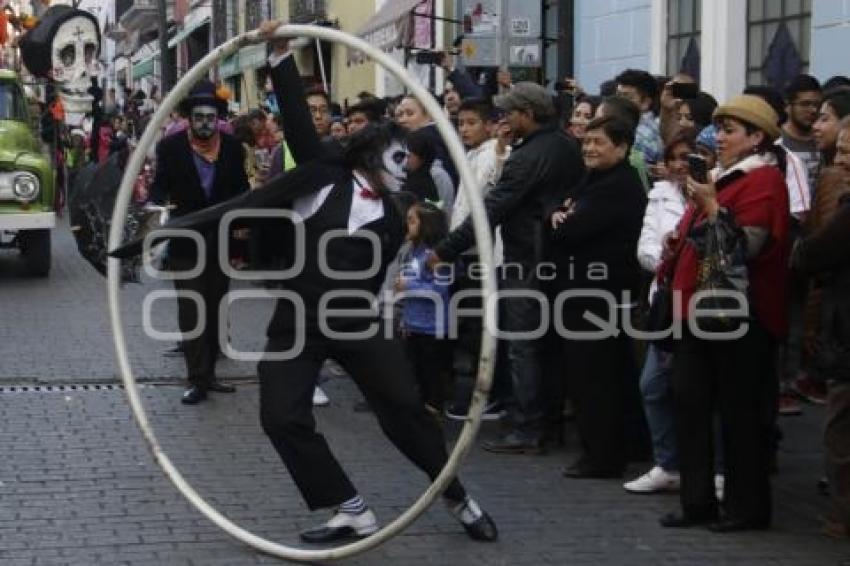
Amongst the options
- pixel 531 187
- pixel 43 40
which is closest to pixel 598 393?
pixel 531 187

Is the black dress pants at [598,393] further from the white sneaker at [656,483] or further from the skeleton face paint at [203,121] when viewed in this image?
the skeleton face paint at [203,121]

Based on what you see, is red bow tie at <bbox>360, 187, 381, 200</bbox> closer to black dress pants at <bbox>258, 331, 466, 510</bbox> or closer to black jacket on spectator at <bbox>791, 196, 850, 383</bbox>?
black dress pants at <bbox>258, 331, 466, 510</bbox>

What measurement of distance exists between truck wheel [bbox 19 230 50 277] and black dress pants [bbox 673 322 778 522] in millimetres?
11381

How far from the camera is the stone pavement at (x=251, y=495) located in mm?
6203

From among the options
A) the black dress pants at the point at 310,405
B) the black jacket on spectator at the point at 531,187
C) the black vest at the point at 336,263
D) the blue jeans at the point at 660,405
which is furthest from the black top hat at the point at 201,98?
the blue jeans at the point at 660,405

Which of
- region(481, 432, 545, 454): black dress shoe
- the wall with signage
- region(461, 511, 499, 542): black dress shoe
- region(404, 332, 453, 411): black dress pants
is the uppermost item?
the wall with signage

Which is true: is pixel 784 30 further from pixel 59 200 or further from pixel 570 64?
pixel 59 200

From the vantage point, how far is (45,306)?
46.9 ft

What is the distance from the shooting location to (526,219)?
26.1 ft

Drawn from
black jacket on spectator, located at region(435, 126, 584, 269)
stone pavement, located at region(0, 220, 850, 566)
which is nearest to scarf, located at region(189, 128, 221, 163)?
stone pavement, located at region(0, 220, 850, 566)

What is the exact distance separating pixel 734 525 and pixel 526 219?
219cm

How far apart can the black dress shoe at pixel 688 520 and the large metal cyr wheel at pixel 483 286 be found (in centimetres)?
123

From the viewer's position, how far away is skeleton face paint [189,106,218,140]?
9.50m

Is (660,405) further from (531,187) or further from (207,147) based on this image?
Result: (207,147)
